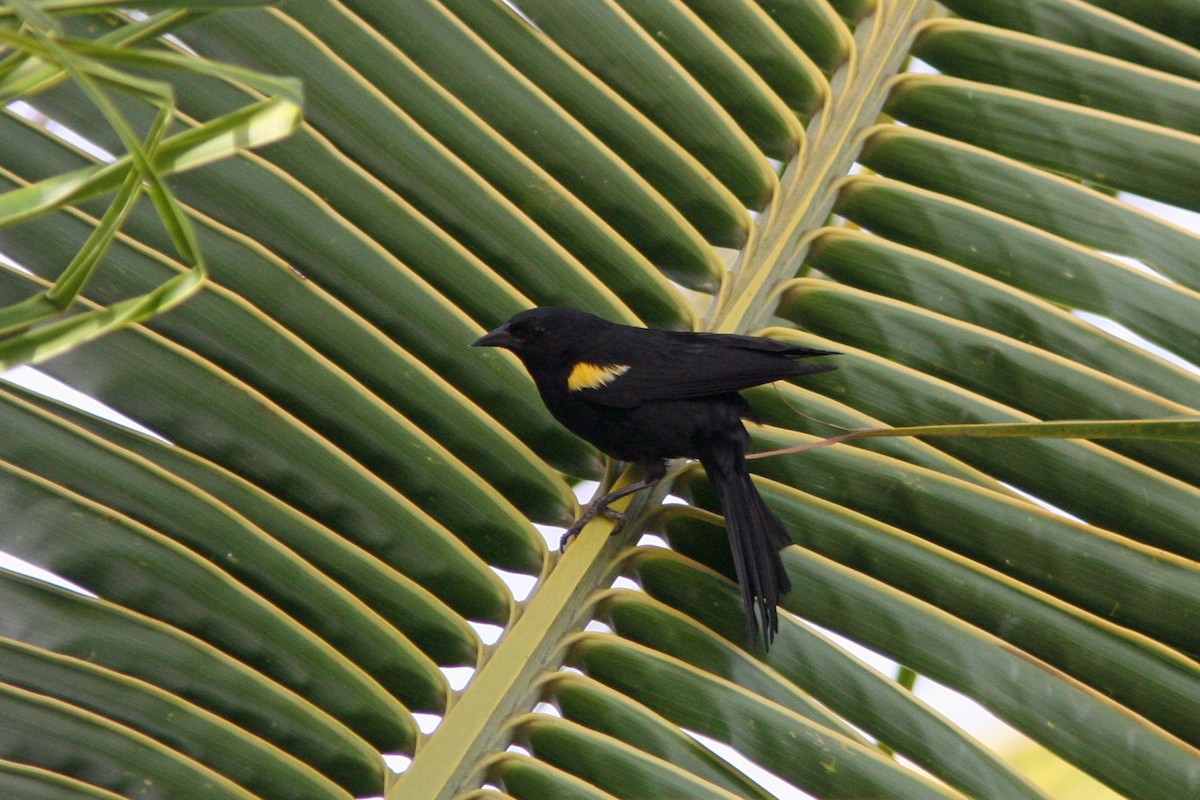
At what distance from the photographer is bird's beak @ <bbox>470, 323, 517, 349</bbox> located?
81.5 inches

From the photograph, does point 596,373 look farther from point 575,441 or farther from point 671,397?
point 575,441

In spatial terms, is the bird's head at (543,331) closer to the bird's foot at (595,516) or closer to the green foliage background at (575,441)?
the green foliage background at (575,441)

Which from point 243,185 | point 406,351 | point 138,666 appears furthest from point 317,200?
→ point 138,666

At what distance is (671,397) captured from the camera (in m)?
2.74

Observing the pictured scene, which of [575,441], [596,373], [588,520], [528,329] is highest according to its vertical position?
[596,373]

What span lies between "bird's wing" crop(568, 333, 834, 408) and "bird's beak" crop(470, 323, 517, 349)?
239 mm

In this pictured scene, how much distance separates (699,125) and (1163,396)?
857 mm

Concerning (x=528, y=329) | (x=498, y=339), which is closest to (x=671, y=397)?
(x=528, y=329)

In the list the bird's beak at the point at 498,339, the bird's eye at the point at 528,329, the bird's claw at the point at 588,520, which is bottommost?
the bird's claw at the point at 588,520

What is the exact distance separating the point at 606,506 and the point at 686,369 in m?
0.58

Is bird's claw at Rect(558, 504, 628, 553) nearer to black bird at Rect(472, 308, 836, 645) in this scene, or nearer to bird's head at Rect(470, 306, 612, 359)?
black bird at Rect(472, 308, 836, 645)

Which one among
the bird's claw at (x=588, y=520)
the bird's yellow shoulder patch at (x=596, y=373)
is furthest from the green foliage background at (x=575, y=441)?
the bird's yellow shoulder patch at (x=596, y=373)

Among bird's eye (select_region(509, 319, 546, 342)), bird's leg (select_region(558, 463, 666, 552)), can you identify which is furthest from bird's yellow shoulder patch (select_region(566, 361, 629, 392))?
bird's leg (select_region(558, 463, 666, 552))

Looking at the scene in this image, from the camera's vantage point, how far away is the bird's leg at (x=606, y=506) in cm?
191
